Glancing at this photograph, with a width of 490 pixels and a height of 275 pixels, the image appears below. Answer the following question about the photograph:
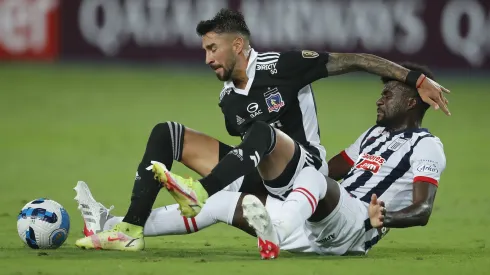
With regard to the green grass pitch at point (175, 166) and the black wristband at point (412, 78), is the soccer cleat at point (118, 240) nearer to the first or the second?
the green grass pitch at point (175, 166)

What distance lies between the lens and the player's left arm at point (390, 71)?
7.84 metres

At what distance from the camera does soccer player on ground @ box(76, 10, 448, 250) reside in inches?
300

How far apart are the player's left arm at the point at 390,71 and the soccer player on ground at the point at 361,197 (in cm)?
20

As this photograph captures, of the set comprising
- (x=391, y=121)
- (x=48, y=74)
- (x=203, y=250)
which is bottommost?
(x=48, y=74)

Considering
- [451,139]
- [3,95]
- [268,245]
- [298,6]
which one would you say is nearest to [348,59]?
[268,245]

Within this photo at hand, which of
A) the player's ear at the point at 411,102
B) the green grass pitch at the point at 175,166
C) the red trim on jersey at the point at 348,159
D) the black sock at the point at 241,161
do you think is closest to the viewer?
the black sock at the point at 241,161

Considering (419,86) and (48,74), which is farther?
(48,74)

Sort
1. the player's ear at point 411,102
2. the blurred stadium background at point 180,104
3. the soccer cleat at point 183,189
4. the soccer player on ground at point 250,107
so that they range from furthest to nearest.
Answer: the player's ear at point 411,102
the soccer player on ground at point 250,107
the blurred stadium background at point 180,104
the soccer cleat at point 183,189

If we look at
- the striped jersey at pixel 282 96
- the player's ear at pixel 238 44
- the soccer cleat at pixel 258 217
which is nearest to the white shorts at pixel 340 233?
the soccer cleat at pixel 258 217

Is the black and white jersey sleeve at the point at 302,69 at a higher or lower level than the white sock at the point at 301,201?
higher

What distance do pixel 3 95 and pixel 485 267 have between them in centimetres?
1541

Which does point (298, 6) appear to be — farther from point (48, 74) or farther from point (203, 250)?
point (203, 250)

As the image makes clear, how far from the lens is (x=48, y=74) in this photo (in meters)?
24.4

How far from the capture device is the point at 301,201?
7.07 meters
